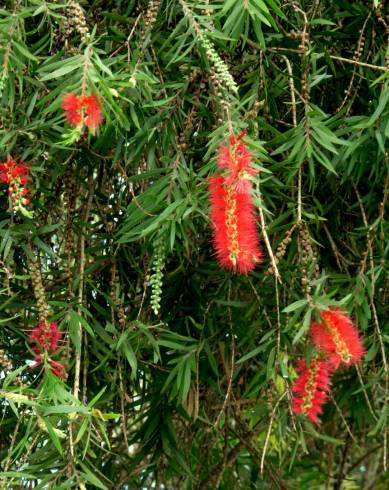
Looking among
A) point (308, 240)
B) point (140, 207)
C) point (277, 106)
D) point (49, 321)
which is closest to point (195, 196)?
point (140, 207)

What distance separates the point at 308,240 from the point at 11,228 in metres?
0.68

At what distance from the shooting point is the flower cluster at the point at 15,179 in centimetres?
223

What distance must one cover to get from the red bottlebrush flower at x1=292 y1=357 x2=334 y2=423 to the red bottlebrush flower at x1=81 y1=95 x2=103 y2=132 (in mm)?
726

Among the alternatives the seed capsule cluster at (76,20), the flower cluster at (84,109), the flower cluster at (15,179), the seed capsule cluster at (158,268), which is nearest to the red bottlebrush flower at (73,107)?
the flower cluster at (84,109)

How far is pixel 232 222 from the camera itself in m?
1.99

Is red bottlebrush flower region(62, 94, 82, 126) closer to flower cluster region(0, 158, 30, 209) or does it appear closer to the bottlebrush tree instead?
the bottlebrush tree

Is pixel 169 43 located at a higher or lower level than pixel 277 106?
higher

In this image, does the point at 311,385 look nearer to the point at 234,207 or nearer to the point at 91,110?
the point at 234,207

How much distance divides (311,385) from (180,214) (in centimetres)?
46

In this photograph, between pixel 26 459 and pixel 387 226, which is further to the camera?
pixel 387 226

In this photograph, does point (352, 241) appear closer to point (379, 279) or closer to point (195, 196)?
point (379, 279)

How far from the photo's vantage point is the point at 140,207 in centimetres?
236

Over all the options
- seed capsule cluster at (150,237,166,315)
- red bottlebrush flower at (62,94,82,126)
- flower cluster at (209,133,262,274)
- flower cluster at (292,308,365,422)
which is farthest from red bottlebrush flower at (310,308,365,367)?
red bottlebrush flower at (62,94,82,126)

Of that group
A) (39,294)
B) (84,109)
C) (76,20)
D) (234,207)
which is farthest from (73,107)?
(39,294)
